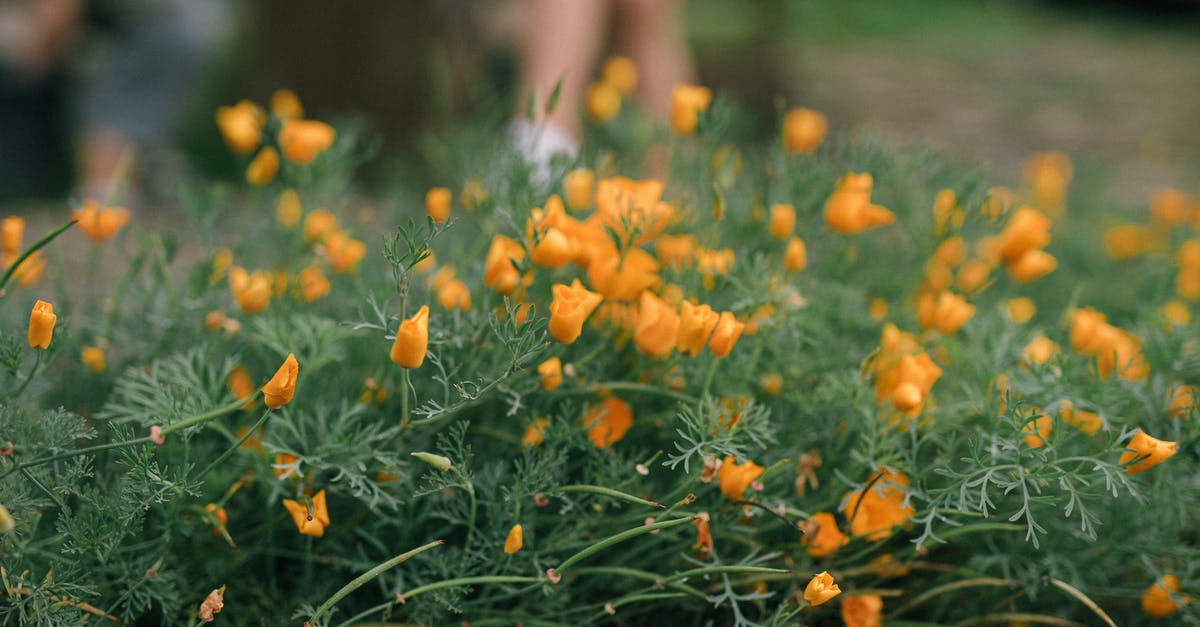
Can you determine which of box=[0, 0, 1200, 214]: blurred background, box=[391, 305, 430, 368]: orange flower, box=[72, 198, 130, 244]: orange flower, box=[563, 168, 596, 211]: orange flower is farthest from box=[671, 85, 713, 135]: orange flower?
box=[0, 0, 1200, 214]: blurred background

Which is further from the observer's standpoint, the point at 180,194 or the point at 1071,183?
the point at 1071,183

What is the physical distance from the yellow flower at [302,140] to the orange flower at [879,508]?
0.80 metres

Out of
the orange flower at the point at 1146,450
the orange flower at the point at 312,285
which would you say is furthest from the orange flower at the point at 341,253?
the orange flower at the point at 1146,450

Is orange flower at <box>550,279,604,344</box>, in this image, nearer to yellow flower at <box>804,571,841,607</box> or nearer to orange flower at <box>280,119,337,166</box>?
yellow flower at <box>804,571,841,607</box>

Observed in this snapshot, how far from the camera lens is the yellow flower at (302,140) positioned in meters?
1.36

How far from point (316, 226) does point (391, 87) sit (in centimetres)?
333

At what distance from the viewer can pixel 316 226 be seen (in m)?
1.46

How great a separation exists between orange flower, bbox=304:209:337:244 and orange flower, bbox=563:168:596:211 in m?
0.34

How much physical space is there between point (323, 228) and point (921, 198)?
953mm

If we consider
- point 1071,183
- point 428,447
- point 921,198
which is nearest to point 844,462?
point 428,447

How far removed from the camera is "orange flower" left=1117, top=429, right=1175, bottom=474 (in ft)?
3.13

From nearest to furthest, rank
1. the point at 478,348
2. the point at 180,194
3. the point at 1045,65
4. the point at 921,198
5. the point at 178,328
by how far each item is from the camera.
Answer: the point at 478,348 < the point at 178,328 < the point at 180,194 < the point at 921,198 < the point at 1045,65

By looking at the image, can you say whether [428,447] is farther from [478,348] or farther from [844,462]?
[844,462]

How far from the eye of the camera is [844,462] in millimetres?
1209
